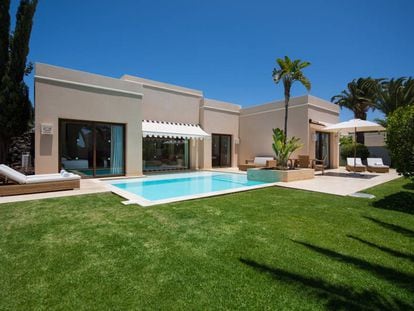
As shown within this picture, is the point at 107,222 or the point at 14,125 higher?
the point at 14,125

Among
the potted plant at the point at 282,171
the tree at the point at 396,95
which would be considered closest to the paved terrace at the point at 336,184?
the potted plant at the point at 282,171

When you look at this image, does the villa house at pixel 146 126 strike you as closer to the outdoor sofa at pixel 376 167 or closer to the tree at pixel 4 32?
the outdoor sofa at pixel 376 167

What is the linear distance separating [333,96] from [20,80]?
54.0m

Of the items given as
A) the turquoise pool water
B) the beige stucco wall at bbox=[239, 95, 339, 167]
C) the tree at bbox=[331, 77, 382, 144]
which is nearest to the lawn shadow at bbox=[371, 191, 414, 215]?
the turquoise pool water

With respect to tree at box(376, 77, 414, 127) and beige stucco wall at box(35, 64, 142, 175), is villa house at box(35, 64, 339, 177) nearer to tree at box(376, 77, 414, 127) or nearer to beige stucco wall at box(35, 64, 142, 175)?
beige stucco wall at box(35, 64, 142, 175)

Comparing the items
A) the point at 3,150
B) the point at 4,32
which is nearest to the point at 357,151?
the point at 3,150

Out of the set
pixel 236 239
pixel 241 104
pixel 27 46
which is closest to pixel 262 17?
pixel 241 104

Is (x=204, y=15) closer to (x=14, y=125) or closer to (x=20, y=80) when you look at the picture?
(x=20, y=80)

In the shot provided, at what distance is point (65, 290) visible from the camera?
437 cm

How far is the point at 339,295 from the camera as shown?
423cm

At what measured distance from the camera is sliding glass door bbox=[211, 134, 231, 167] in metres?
32.5

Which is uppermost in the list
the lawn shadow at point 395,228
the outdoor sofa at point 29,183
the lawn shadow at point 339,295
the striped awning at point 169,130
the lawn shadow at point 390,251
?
the striped awning at point 169,130

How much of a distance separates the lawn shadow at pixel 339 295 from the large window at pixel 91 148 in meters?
19.2

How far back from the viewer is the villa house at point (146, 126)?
18.2 m
